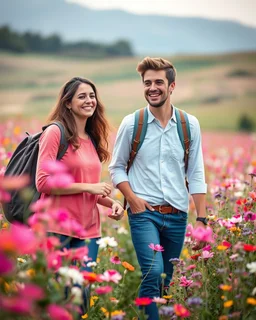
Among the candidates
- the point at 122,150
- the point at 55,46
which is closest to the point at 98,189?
the point at 122,150

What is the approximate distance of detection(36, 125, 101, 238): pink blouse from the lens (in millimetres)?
3540

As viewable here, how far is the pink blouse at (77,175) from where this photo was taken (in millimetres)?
3540

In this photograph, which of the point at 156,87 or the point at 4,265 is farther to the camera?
the point at 156,87

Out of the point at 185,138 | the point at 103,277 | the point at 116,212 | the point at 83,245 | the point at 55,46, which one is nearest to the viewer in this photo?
the point at 103,277

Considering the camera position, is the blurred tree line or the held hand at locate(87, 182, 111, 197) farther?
the blurred tree line

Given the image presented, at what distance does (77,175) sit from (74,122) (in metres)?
0.40

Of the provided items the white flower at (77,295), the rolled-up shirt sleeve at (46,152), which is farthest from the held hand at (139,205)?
the white flower at (77,295)

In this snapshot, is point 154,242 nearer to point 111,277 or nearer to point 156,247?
point 156,247

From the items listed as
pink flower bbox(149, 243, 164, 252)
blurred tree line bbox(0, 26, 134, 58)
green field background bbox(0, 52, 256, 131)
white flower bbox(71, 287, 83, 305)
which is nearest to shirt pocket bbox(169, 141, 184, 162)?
pink flower bbox(149, 243, 164, 252)

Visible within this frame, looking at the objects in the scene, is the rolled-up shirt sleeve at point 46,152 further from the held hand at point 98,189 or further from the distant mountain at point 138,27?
the distant mountain at point 138,27

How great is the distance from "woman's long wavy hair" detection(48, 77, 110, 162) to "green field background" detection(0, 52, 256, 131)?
19362mm

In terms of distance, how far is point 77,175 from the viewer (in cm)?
370

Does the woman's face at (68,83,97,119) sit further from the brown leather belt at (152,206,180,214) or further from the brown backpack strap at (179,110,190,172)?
the brown leather belt at (152,206,180,214)

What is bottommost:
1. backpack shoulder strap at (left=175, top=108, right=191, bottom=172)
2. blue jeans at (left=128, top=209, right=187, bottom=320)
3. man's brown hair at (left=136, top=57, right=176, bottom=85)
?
blue jeans at (left=128, top=209, right=187, bottom=320)
